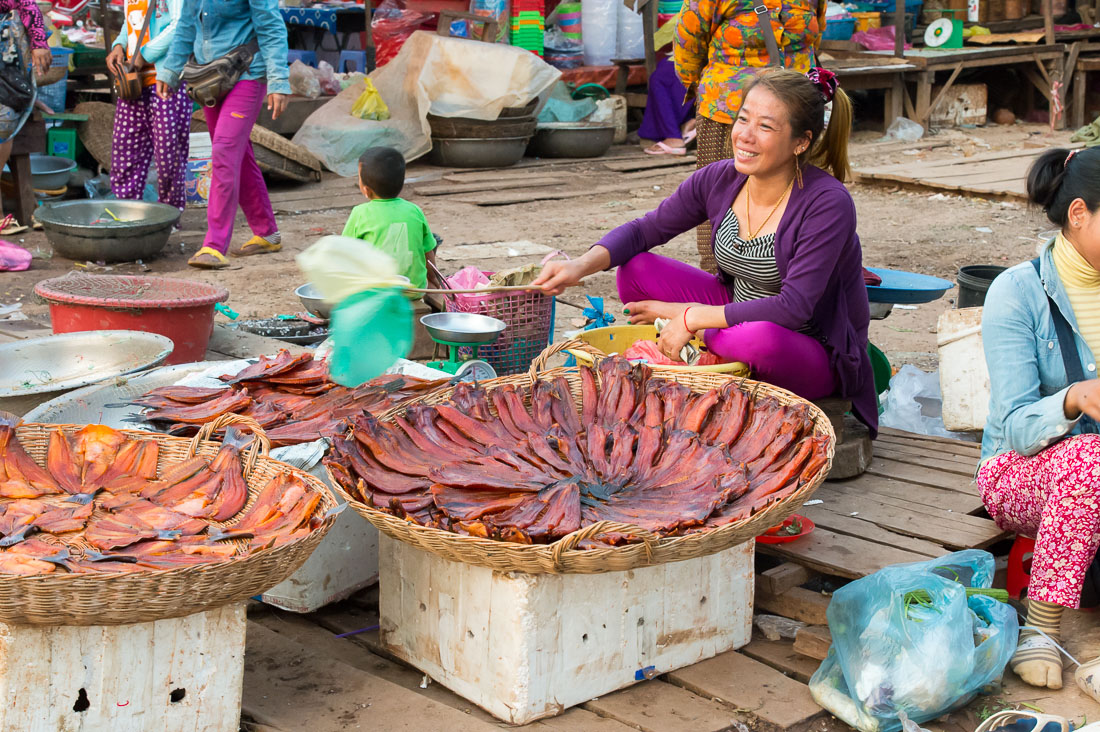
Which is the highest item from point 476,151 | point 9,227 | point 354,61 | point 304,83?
point 354,61

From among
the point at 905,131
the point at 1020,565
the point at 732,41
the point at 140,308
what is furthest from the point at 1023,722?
the point at 905,131

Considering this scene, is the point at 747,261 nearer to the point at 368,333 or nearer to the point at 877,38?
the point at 368,333

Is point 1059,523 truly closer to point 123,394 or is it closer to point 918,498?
point 918,498

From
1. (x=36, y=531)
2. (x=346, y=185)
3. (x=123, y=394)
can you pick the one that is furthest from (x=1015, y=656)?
(x=346, y=185)

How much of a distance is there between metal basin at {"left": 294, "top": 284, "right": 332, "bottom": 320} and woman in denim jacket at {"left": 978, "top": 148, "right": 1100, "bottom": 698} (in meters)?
2.65

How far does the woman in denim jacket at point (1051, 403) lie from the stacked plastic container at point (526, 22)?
8.86 m

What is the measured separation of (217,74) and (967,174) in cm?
665

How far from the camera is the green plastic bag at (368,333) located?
2.95 meters

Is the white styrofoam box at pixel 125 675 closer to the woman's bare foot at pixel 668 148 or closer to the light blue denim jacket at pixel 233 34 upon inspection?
the light blue denim jacket at pixel 233 34

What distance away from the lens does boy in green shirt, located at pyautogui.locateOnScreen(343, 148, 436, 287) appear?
4559mm

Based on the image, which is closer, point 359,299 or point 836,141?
point 359,299

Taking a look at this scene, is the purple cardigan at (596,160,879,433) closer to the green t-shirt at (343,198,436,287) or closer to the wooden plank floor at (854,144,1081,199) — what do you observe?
the green t-shirt at (343,198,436,287)

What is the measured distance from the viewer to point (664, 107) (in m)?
11.7

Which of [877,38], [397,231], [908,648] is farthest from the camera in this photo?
[877,38]
